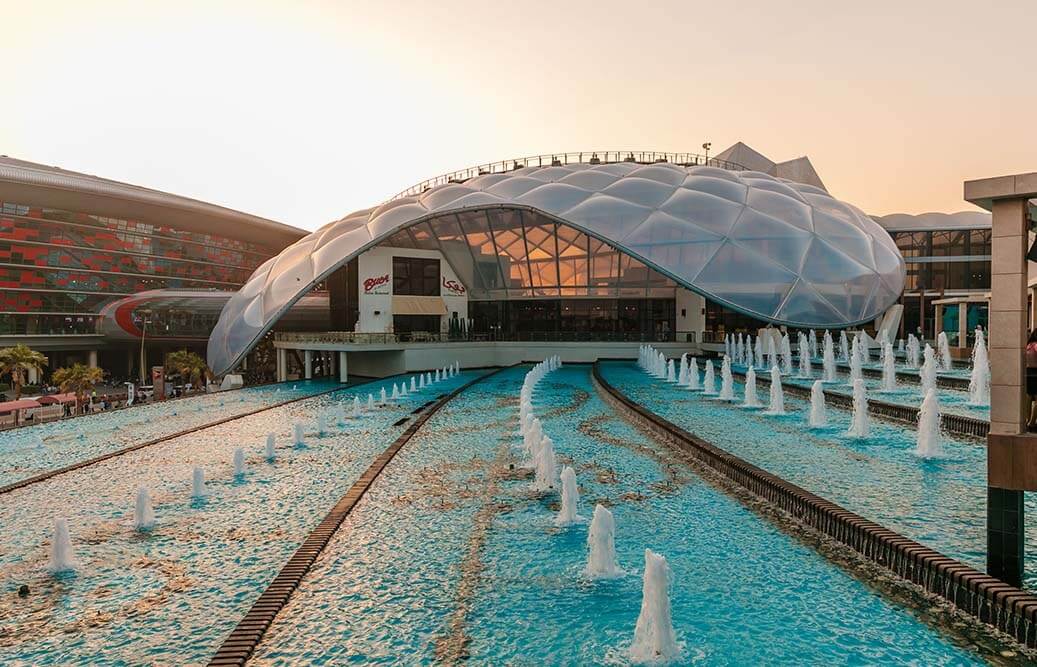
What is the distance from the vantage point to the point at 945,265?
6706 cm

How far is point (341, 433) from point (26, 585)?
11.9 m

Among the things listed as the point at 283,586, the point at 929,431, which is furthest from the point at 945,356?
the point at 283,586

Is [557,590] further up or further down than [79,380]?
further down

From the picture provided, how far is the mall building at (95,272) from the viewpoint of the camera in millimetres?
60031

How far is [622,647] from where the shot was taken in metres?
6.59

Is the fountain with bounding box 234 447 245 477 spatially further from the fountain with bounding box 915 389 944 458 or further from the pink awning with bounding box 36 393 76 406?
the pink awning with bounding box 36 393 76 406

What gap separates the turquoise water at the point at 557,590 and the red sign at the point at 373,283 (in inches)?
1271

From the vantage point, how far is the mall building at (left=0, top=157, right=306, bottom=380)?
60.0 metres

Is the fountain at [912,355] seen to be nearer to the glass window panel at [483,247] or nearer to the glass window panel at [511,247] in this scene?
the glass window panel at [511,247]

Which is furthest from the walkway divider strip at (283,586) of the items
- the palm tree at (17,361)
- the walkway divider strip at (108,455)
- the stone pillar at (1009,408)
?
the palm tree at (17,361)

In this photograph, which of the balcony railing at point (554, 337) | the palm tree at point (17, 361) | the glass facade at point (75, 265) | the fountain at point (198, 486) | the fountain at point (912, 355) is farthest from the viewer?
the glass facade at point (75, 265)

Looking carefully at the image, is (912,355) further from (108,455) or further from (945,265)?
(108,455)

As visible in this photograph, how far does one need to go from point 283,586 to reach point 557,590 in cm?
329

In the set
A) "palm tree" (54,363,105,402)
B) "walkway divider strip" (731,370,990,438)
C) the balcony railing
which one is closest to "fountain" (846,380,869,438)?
"walkway divider strip" (731,370,990,438)
